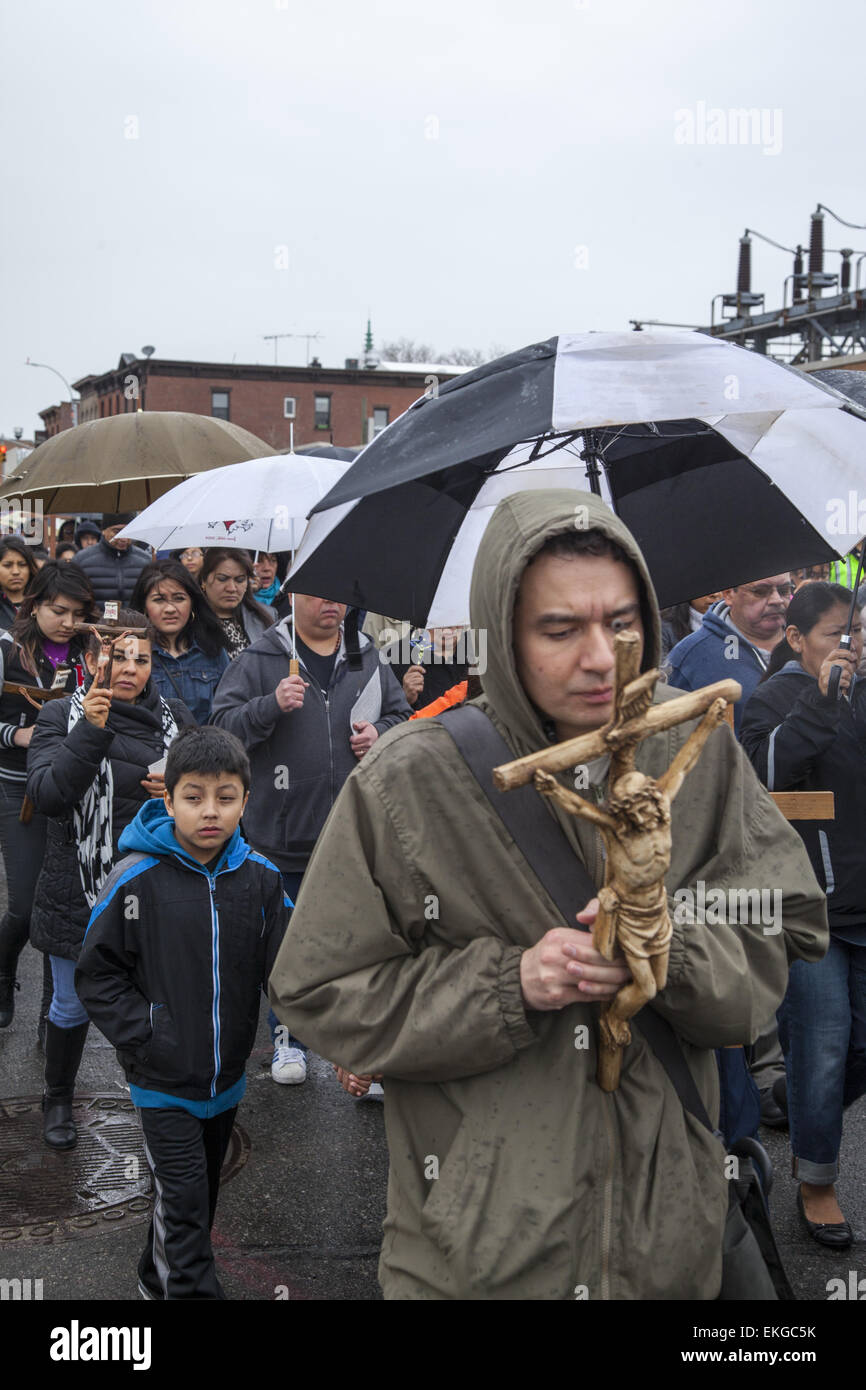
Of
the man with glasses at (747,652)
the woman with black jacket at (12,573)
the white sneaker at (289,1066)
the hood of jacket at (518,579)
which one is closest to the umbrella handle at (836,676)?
the man with glasses at (747,652)

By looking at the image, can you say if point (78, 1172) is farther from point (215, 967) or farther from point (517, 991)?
point (517, 991)

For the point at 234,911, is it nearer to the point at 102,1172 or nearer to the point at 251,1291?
the point at 251,1291

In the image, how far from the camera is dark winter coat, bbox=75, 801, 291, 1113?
3.55m

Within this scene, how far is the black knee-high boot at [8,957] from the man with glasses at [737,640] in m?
3.32

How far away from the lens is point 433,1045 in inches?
79.0

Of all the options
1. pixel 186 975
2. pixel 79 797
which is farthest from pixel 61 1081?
pixel 186 975

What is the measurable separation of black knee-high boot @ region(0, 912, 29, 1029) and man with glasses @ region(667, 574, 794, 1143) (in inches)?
130

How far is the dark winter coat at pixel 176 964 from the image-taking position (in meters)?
3.55

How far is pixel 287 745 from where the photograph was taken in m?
5.36

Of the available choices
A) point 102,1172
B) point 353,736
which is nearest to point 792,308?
point 353,736

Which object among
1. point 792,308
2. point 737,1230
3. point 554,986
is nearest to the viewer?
point 554,986

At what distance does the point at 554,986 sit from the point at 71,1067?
349 cm

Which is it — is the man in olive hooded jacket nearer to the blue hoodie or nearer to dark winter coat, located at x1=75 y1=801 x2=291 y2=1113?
dark winter coat, located at x1=75 y1=801 x2=291 y2=1113
